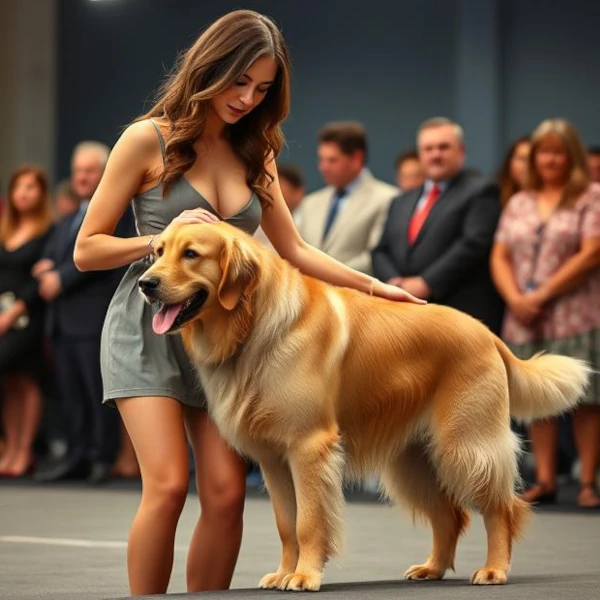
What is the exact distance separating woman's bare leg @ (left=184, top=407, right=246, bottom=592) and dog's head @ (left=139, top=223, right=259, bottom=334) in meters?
0.39

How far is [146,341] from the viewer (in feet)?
13.7

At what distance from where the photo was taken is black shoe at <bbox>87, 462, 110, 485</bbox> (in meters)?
8.80

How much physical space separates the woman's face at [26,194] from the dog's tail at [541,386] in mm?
5054

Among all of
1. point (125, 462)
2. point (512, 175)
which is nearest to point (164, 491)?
point (512, 175)

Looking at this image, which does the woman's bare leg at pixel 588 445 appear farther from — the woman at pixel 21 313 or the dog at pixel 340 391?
the woman at pixel 21 313

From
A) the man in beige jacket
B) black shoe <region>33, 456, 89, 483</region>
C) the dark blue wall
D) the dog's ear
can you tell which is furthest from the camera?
the dark blue wall

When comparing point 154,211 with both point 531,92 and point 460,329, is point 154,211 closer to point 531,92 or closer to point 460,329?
point 460,329

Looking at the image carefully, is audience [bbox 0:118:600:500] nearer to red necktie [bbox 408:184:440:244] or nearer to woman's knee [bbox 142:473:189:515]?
red necktie [bbox 408:184:440:244]

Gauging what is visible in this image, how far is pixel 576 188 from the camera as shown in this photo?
7.46 m

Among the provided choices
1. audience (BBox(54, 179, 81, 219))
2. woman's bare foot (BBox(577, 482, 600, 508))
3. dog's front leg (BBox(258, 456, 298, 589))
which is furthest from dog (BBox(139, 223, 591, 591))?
audience (BBox(54, 179, 81, 219))

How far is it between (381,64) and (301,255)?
28.1 feet

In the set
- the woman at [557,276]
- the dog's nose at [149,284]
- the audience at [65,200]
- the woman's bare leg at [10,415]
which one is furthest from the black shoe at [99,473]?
the dog's nose at [149,284]

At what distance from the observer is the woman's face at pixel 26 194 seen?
30.1 ft

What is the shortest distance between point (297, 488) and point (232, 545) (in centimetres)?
30
